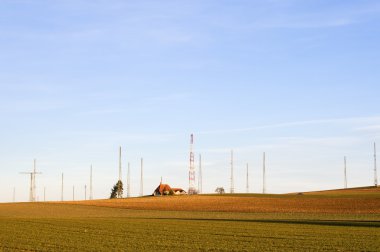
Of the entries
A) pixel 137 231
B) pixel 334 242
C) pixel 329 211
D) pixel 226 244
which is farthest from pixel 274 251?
pixel 329 211

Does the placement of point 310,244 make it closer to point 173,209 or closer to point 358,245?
point 358,245

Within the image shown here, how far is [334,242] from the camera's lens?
132 feet

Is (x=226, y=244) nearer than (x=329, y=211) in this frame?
Yes

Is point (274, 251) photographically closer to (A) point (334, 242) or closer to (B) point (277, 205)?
(A) point (334, 242)

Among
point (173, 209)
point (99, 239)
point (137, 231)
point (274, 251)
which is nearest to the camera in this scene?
point (274, 251)

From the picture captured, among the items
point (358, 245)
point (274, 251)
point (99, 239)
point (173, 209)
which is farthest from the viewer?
point (173, 209)

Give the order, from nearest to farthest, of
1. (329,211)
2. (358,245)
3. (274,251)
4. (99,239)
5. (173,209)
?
(274,251) → (358,245) → (99,239) → (329,211) → (173,209)

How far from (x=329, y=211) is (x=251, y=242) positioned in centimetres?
6130

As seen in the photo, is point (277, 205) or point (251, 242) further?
point (277, 205)

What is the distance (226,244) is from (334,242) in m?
6.79

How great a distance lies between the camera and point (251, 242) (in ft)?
132

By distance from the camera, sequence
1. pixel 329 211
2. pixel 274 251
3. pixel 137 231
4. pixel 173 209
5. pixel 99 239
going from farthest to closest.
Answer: pixel 173 209
pixel 329 211
pixel 137 231
pixel 99 239
pixel 274 251

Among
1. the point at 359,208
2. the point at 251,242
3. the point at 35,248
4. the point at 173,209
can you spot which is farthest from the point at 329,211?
the point at 35,248

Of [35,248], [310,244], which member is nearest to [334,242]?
[310,244]
